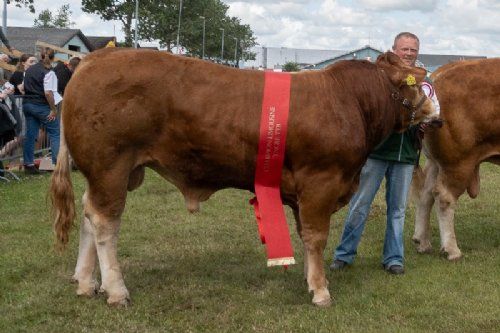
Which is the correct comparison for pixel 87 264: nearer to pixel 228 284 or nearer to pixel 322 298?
pixel 228 284

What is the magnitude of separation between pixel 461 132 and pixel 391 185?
35.9 inches

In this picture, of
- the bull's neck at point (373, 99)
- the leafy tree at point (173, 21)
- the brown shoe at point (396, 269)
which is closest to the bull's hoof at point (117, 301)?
the bull's neck at point (373, 99)

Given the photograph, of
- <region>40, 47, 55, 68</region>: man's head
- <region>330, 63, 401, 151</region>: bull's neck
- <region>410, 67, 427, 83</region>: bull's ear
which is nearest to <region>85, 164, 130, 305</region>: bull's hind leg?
<region>330, 63, 401, 151</region>: bull's neck

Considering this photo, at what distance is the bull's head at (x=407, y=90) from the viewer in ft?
16.7

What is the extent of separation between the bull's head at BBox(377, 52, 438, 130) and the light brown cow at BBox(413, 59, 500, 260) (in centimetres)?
94

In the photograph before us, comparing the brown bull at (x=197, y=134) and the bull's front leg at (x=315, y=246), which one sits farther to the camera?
the bull's front leg at (x=315, y=246)

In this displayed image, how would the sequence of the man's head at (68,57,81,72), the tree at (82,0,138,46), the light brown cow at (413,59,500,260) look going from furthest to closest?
the tree at (82,0,138,46) → the man's head at (68,57,81,72) → the light brown cow at (413,59,500,260)

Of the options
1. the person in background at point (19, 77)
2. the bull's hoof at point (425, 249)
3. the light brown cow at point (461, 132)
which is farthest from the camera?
the person in background at point (19, 77)

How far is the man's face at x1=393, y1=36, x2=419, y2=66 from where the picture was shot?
5609mm

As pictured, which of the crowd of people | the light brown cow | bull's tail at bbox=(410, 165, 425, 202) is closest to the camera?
the light brown cow

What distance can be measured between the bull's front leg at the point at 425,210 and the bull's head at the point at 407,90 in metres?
1.57

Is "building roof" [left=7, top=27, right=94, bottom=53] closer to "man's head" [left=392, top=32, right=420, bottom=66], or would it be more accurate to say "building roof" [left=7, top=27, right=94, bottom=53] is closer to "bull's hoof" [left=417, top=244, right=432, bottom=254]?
"bull's hoof" [left=417, top=244, right=432, bottom=254]

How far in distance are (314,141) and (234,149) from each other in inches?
22.9

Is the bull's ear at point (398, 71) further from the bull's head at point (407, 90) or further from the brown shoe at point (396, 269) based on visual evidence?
the brown shoe at point (396, 269)
